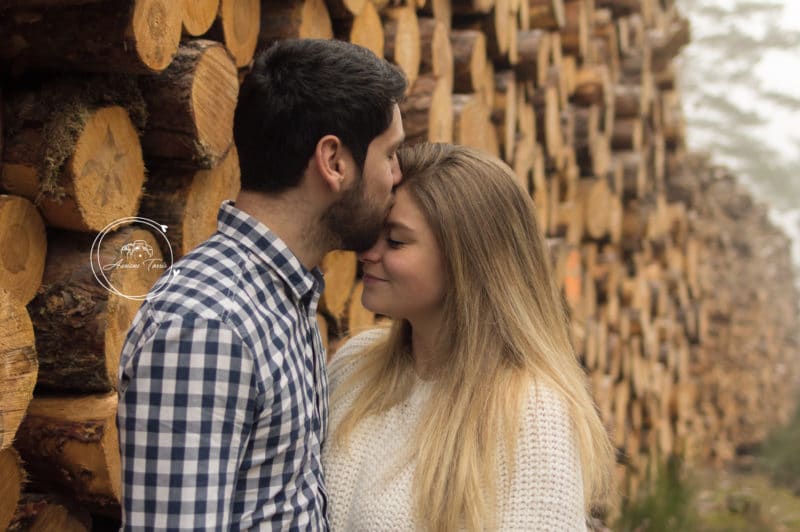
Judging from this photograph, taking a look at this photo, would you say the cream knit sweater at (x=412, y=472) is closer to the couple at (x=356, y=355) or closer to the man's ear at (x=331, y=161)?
the couple at (x=356, y=355)

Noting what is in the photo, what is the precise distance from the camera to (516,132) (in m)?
3.68

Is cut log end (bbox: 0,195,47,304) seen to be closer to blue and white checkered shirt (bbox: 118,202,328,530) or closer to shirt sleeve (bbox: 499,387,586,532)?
blue and white checkered shirt (bbox: 118,202,328,530)

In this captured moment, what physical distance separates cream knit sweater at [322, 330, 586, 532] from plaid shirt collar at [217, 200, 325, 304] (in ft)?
1.37

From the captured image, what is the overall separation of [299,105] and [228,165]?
1.79 feet

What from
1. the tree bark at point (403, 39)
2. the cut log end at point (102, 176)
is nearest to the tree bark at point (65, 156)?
the cut log end at point (102, 176)

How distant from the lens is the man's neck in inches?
59.9

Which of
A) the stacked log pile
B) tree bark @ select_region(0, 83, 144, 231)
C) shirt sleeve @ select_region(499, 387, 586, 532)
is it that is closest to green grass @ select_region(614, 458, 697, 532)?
the stacked log pile

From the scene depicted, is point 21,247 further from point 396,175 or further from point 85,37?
point 396,175

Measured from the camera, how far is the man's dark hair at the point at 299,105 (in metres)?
1.47

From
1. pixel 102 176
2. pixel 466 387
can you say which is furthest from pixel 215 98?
pixel 466 387

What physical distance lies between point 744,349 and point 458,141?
639 centimetres

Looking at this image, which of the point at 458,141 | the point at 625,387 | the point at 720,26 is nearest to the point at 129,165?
the point at 458,141

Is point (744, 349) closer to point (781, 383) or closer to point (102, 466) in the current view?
A: point (781, 383)

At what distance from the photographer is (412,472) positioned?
169 centimetres
